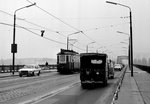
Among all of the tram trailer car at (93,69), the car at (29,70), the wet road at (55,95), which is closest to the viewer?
the wet road at (55,95)

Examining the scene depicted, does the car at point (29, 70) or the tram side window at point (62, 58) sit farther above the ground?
the tram side window at point (62, 58)

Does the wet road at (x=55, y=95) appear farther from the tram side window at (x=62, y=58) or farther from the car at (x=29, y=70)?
the tram side window at (x=62, y=58)

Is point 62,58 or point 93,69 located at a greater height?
point 62,58

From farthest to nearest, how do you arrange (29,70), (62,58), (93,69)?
(62,58) → (29,70) → (93,69)

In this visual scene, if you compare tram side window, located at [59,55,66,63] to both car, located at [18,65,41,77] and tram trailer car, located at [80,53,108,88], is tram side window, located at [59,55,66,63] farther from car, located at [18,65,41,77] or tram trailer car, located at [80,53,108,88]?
tram trailer car, located at [80,53,108,88]

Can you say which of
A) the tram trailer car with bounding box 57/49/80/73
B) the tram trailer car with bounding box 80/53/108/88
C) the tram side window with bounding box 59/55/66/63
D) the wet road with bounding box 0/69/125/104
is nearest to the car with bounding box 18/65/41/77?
the tram trailer car with bounding box 57/49/80/73

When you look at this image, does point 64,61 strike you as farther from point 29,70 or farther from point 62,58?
point 29,70

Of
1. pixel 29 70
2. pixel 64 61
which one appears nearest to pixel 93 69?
pixel 29 70

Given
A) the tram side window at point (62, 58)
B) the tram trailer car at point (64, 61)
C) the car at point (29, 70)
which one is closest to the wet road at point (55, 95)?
the car at point (29, 70)

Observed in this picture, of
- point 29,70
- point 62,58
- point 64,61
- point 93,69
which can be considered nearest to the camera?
point 93,69

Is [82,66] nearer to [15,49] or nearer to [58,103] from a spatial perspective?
[58,103]

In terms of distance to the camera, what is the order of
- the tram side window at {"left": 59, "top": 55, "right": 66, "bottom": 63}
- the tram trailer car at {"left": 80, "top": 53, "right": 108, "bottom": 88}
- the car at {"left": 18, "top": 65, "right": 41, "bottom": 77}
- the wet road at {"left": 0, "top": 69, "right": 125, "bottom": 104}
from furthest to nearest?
the tram side window at {"left": 59, "top": 55, "right": 66, "bottom": 63}
the car at {"left": 18, "top": 65, "right": 41, "bottom": 77}
the tram trailer car at {"left": 80, "top": 53, "right": 108, "bottom": 88}
the wet road at {"left": 0, "top": 69, "right": 125, "bottom": 104}

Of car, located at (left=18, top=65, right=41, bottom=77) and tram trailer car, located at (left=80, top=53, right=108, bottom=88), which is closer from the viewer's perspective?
tram trailer car, located at (left=80, top=53, right=108, bottom=88)

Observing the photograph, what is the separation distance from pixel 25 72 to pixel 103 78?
2032 cm
